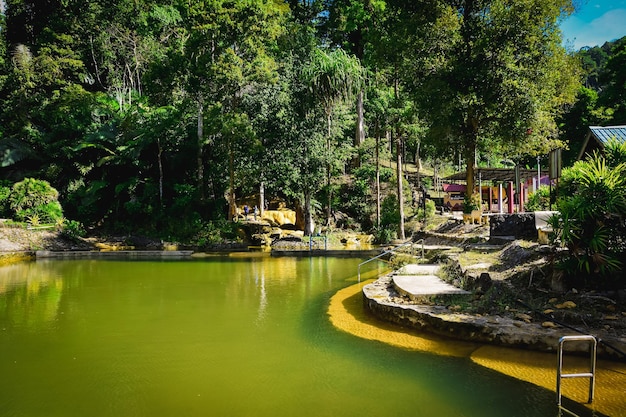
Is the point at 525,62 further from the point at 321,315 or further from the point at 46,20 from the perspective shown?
the point at 46,20

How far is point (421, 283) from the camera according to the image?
380 inches

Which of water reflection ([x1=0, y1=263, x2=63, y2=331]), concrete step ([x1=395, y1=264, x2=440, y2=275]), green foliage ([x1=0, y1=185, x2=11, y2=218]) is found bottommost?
water reflection ([x1=0, y1=263, x2=63, y2=331])

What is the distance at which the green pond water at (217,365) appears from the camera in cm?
497

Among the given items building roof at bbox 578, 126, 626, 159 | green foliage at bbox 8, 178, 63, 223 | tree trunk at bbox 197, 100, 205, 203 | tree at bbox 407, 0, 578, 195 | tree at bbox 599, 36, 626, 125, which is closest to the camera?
building roof at bbox 578, 126, 626, 159

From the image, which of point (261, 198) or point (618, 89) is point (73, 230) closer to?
point (261, 198)

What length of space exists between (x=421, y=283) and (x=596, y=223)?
3.60 meters

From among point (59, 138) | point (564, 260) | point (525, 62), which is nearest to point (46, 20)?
point (59, 138)

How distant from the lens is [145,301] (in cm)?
1058

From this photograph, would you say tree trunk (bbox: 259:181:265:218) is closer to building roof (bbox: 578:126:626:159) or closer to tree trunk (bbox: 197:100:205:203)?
tree trunk (bbox: 197:100:205:203)

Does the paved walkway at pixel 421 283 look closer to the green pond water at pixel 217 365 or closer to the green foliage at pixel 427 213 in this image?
the green pond water at pixel 217 365

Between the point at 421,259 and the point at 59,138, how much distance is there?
81.2 feet

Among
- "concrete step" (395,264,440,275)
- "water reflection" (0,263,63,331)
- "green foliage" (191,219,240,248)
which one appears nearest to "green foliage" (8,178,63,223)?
"green foliage" (191,219,240,248)

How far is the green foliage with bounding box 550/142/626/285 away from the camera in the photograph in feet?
23.4

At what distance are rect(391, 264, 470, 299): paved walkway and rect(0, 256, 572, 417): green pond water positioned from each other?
1751 millimetres
